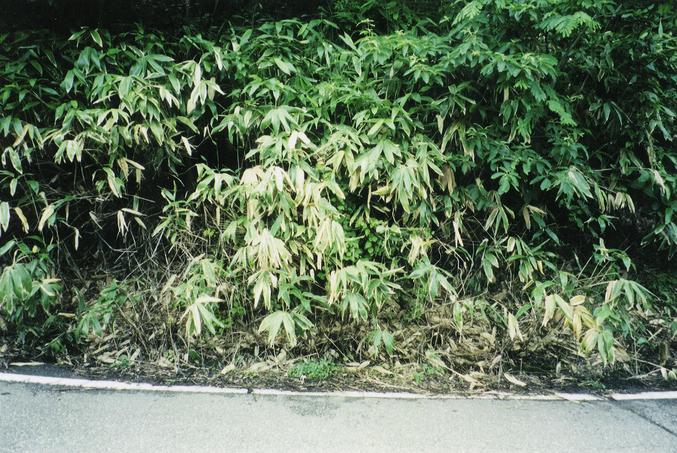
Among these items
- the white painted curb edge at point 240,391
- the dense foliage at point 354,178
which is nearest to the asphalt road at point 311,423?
the white painted curb edge at point 240,391

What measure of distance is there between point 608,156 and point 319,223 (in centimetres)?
249

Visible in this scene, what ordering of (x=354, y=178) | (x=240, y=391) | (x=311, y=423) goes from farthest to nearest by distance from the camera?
(x=354, y=178)
(x=240, y=391)
(x=311, y=423)

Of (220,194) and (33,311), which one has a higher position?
(220,194)

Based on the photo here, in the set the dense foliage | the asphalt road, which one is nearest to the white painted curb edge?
the asphalt road

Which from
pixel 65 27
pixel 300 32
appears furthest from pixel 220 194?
pixel 65 27

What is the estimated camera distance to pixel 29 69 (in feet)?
12.2

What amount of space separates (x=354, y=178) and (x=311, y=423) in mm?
1683

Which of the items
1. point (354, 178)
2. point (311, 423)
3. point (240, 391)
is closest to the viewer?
point (311, 423)

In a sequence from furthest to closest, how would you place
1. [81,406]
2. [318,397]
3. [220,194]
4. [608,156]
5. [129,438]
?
[608,156] → [220,194] → [318,397] → [81,406] → [129,438]

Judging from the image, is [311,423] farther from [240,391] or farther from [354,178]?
[354,178]

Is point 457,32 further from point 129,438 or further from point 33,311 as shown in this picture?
point 33,311

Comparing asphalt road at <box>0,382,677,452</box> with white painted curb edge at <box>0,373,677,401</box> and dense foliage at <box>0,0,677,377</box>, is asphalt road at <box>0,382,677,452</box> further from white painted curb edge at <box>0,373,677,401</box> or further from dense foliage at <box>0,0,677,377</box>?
dense foliage at <box>0,0,677,377</box>

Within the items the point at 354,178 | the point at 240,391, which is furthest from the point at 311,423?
the point at 354,178

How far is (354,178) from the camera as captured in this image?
137 inches
